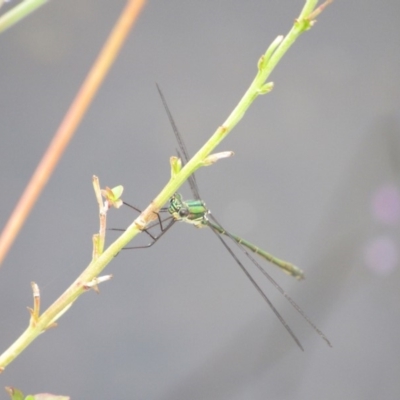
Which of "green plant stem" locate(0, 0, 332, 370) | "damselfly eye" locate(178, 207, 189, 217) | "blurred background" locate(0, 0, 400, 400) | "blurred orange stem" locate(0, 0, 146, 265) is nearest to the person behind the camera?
"blurred orange stem" locate(0, 0, 146, 265)

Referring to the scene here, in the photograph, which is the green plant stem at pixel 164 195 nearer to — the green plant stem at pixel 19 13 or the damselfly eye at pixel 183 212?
the green plant stem at pixel 19 13

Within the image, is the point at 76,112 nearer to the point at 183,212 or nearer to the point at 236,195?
the point at 183,212

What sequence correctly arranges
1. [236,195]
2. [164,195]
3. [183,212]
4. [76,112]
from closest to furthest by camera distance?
1. [76,112]
2. [164,195]
3. [183,212]
4. [236,195]

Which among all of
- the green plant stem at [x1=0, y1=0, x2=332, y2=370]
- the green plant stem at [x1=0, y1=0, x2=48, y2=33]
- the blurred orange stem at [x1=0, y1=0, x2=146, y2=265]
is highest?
the green plant stem at [x1=0, y1=0, x2=48, y2=33]

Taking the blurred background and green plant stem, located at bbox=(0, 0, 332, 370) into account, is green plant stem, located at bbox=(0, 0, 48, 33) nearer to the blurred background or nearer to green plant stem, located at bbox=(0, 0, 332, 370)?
green plant stem, located at bbox=(0, 0, 332, 370)

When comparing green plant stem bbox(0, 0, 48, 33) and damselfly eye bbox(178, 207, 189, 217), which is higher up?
damselfly eye bbox(178, 207, 189, 217)

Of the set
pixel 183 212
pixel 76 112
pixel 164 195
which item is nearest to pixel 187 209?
pixel 183 212

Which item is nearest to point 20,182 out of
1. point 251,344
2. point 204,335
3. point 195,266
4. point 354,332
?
point 195,266

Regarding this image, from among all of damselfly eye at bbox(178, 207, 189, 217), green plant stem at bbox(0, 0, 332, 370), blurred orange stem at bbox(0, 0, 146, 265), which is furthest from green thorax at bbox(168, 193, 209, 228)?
blurred orange stem at bbox(0, 0, 146, 265)
